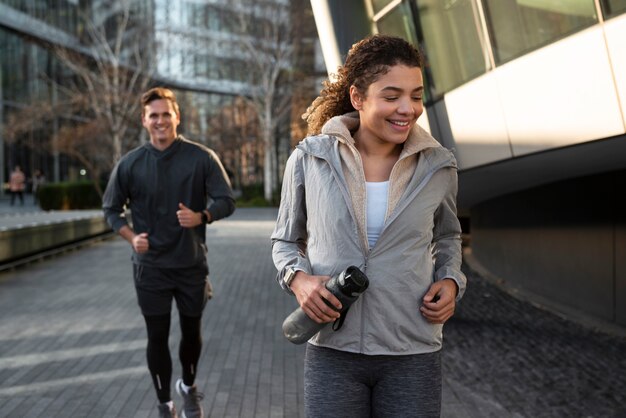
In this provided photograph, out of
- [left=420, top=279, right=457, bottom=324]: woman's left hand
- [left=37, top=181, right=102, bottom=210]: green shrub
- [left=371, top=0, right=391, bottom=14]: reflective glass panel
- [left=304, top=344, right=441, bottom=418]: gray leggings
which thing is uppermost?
[left=37, top=181, right=102, bottom=210]: green shrub

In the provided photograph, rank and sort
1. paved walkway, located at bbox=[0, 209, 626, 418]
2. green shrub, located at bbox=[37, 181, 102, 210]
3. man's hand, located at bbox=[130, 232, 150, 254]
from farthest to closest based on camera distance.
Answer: green shrub, located at bbox=[37, 181, 102, 210] → paved walkway, located at bbox=[0, 209, 626, 418] → man's hand, located at bbox=[130, 232, 150, 254]

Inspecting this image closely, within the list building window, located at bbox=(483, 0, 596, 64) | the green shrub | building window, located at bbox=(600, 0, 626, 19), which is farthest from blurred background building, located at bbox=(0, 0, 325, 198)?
building window, located at bbox=(600, 0, 626, 19)

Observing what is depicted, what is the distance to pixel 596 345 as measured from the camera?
898cm

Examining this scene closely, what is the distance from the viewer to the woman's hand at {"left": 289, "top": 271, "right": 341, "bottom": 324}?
2490 millimetres

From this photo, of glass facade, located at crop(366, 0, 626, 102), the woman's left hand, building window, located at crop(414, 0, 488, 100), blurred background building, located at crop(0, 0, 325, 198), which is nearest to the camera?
the woman's left hand

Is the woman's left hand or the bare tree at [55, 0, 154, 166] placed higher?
the bare tree at [55, 0, 154, 166]

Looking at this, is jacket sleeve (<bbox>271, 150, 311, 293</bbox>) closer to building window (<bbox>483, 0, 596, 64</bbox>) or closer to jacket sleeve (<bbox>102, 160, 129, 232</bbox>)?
jacket sleeve (<bbox>102, 160, 129, 232</bbox>)

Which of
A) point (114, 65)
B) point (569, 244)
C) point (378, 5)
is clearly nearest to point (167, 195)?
point (378, 5)

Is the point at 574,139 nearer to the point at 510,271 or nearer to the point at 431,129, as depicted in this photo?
the point at 431,129

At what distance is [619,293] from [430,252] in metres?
8.04

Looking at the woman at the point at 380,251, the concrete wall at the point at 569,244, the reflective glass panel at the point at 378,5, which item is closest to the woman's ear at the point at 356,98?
the woman at the point at 380,251

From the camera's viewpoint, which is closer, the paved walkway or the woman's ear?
the woman's ear

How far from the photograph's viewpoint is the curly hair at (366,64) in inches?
104

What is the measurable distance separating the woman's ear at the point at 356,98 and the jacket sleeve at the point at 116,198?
2735 mm
